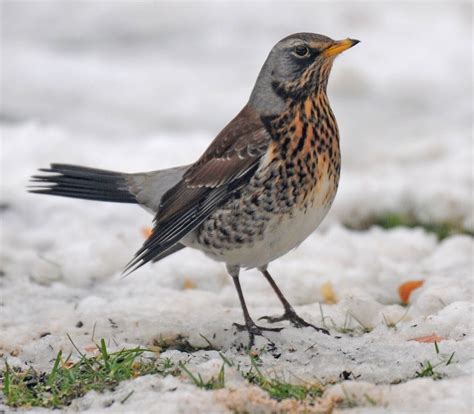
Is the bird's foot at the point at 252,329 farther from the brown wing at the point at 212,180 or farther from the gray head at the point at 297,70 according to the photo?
the gray head at the point at 297,70

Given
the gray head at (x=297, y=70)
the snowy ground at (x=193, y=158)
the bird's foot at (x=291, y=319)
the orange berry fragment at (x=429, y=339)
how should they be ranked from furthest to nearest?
the bird's foot at (x=291, y=319), the gray head at (x=297, y=70), the orange berry fragment at (x=429, y=339), the snowy ground at (x=193, y=158)

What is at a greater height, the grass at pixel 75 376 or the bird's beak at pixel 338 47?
the bird's beak at pixel 338 47

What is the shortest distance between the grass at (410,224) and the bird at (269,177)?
2.55 m

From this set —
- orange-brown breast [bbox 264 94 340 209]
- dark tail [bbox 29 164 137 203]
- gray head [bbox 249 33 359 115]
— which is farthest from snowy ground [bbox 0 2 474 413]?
gray head [bbox 249 33 359 115]

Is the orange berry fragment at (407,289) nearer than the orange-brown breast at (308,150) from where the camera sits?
No

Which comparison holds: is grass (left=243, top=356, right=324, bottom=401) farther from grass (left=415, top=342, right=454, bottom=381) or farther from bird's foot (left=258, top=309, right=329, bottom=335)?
bird's foot (left=258, top=309, right=329, bottom=335)

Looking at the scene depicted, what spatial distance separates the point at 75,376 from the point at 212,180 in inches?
58.6

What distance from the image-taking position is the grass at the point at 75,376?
446cm

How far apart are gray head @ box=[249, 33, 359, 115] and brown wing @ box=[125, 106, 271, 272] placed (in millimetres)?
135

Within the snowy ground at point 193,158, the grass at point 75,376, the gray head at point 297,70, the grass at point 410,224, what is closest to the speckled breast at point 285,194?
the gray head at point 297,70

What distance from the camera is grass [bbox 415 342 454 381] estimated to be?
4.48 metres

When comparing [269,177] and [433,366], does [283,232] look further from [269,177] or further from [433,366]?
[433,366]

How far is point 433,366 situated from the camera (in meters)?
4.58

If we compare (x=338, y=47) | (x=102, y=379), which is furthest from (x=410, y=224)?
(x=102, y=379)
